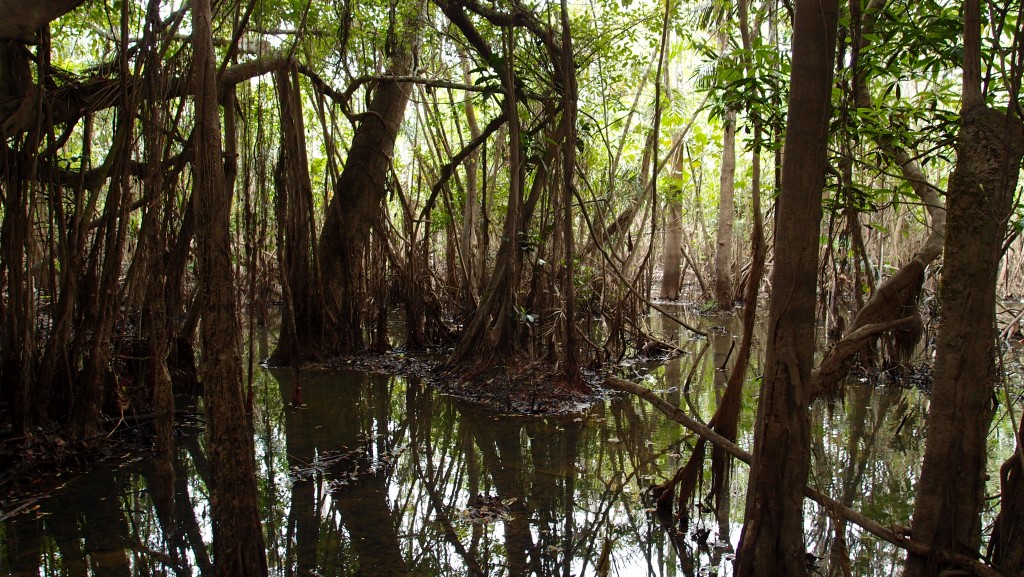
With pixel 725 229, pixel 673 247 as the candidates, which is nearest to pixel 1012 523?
pixel 725 229

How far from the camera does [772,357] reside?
222 centimetres

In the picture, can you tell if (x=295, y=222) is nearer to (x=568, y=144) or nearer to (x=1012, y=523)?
(x=568, y=144)

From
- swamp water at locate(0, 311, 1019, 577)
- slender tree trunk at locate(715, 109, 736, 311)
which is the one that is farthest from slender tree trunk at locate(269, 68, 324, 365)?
slender tree trunk at locate(715, 109, 736, 311)

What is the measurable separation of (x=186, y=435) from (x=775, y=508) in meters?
3.58

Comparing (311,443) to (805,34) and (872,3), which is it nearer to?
(805,34)

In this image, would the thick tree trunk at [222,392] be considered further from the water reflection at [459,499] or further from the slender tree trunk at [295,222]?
the slender tree trunk at [295,222]

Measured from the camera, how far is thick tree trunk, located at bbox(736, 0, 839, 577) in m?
2.16

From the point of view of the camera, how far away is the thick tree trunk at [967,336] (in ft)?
6.31

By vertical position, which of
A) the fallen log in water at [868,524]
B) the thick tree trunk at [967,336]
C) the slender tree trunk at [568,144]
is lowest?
the fallen log in water at [868,524]

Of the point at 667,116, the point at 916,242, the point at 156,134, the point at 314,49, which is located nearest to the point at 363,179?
the point at 314,49

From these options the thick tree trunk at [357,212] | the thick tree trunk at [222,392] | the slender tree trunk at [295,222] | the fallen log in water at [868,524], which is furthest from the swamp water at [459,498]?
the thick tree trunk at [357,212]

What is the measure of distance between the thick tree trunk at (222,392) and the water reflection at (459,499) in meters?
0.49

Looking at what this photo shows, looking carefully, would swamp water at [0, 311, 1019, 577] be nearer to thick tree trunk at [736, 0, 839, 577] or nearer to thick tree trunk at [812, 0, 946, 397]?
thick tree trunk at [736, 0, 839, 577]

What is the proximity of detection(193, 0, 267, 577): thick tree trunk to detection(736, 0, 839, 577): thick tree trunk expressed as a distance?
5.15ft
